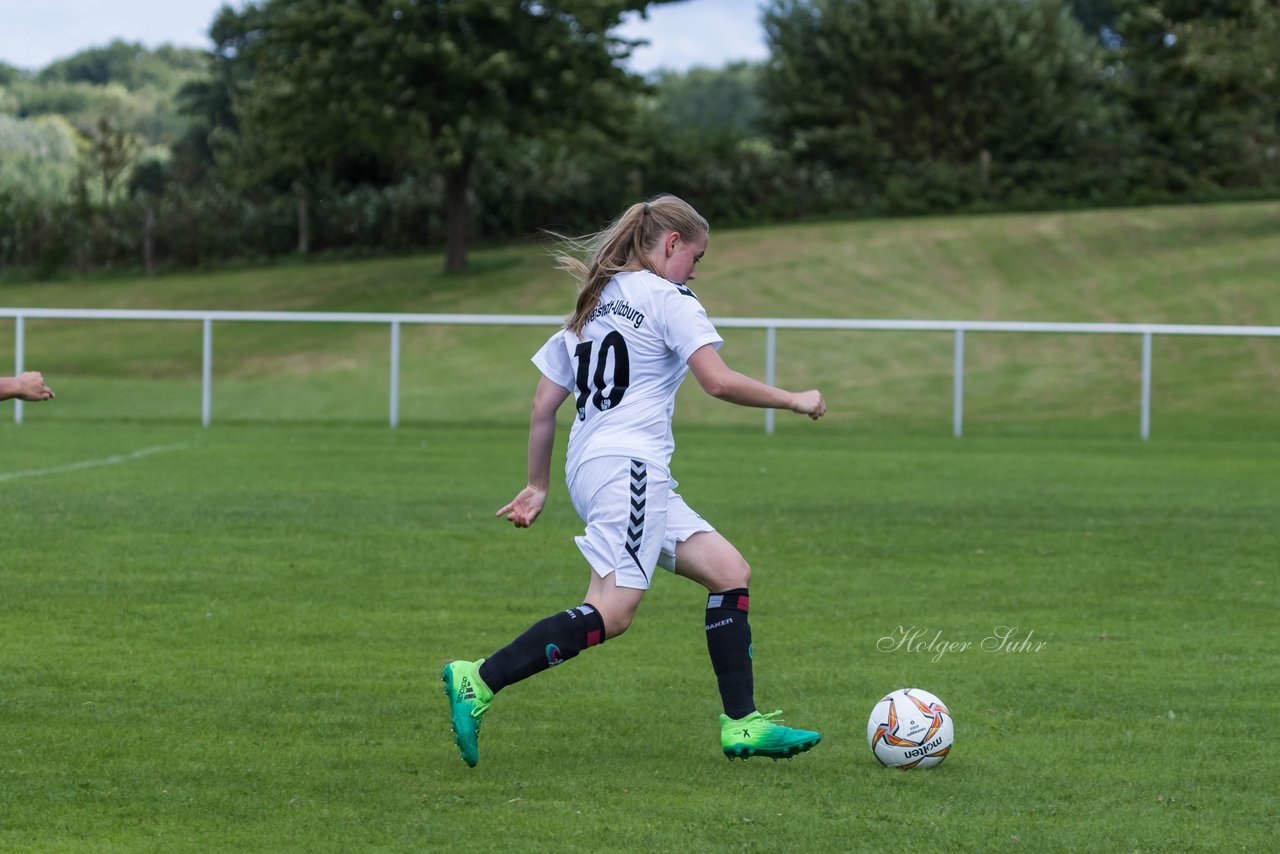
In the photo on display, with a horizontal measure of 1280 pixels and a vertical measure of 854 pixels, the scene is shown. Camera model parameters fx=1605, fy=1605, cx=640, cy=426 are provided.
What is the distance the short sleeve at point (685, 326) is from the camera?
529cm

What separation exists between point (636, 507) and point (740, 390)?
1.70 feet

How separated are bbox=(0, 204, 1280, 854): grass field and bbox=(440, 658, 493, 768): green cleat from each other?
0.11 metres

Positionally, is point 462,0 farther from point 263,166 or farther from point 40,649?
point 40,649

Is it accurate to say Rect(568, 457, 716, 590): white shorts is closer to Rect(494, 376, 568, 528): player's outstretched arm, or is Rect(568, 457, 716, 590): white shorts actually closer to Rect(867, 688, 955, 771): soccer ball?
Rect(494, 376, 568, 528): player's outstretched arm

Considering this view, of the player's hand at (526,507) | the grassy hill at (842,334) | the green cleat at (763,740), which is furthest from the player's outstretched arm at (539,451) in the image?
the grassy hill at (842,334)

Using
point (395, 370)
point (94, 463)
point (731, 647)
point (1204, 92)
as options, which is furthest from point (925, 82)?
point (731, 647)

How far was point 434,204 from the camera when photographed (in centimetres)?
4697

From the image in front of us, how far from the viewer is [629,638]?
7863 mm

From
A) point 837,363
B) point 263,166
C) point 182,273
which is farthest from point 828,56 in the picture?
point 837,363

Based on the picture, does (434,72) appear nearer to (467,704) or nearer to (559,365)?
(559,365)

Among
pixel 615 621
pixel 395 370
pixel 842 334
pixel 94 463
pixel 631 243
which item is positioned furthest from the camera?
pixel 842 334

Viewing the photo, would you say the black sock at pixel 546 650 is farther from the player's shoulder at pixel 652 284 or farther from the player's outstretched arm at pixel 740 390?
the player's shoulder at pixel 652 284

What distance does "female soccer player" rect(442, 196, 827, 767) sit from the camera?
17.4ft

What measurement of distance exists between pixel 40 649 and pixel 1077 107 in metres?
47.8
